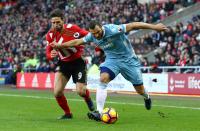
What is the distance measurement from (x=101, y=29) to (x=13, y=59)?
29.6m

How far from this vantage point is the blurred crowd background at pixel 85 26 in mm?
28670

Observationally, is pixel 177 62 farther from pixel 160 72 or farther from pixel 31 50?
pixel 31 50

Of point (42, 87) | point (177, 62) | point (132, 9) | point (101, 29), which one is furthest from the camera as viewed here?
point (132, 9)

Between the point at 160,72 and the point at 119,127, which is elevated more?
the point at 119,127

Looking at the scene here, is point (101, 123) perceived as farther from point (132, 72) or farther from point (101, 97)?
point (132, 72)

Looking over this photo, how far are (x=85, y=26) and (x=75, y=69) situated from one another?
26177 mm

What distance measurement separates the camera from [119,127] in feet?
37.3

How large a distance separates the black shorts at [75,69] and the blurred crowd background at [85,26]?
13399mm

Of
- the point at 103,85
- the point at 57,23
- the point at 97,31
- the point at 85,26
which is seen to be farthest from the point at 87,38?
the point at 85,26

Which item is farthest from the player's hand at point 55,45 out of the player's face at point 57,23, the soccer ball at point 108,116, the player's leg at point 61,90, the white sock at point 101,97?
the soccer ball at point 108,116

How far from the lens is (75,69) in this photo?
44.5ft

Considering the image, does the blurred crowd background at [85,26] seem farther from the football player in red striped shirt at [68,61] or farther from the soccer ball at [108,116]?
the soccer ball at [108,116]

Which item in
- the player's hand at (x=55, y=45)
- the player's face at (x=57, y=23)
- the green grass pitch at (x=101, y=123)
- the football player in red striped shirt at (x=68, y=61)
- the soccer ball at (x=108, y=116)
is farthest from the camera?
the football player in red striped shirt at (x=68, y=61)

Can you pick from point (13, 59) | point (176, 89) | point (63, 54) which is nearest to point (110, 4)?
point (13, 59)
